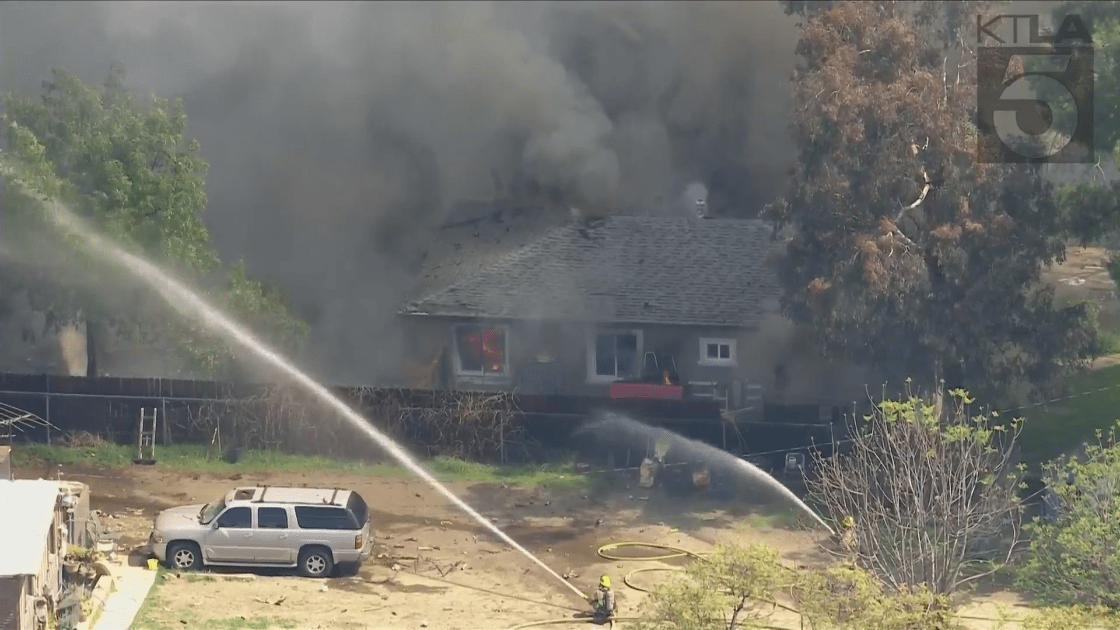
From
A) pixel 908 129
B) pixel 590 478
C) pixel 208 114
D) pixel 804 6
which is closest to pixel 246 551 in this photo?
pixel 590 478

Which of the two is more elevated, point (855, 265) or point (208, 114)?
point (208, 114)

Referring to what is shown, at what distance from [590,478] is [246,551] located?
26.7 feet

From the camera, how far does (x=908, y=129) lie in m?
26.9

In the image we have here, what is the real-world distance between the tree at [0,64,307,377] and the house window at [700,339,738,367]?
9672mm

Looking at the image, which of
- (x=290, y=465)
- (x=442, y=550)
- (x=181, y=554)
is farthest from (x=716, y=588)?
(x=290, y=465)

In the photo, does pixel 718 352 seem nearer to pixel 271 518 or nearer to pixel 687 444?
pixel 687 444

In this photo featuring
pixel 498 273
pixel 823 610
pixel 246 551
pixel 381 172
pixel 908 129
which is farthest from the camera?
pixel 381 172

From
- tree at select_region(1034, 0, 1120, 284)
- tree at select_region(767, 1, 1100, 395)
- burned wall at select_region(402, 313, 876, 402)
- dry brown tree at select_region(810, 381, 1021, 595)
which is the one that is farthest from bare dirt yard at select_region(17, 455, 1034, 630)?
tree at select_region(1034, 0, 1120, 284)

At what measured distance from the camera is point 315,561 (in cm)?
2372

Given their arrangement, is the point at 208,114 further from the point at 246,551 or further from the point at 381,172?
the point at 246,551

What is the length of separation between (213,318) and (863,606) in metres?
17.1

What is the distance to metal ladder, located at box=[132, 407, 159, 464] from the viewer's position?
2958 centimetres

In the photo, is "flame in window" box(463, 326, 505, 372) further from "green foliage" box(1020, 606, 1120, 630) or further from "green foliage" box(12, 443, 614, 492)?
"green foliage" box(1020, 606, 1120, 630)

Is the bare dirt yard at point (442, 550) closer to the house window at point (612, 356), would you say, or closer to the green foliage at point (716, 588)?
the green foliage at point (716, 588)
